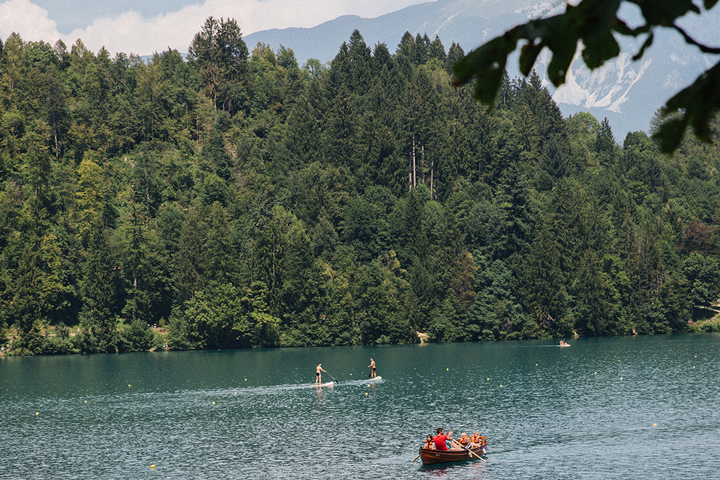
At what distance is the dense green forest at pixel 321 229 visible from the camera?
132750mm

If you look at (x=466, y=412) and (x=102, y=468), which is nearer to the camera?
(x=102, y=468)

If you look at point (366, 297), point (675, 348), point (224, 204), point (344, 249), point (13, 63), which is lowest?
point (675, 348)

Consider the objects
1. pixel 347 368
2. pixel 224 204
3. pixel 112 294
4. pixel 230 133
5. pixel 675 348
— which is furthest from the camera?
pixel 230 133

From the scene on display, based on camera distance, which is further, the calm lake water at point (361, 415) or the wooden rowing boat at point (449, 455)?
the calm lake water at point (361, 415)

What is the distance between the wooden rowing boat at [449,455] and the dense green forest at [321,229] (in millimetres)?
86157

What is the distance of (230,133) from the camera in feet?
617

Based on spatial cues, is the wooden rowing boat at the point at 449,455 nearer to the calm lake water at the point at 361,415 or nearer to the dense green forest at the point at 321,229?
the calm lake water at the point at 361,415

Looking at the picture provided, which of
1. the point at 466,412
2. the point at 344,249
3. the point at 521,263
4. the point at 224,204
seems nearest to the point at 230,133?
the point at 224,204

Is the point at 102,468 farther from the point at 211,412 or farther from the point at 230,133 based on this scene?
the point at 230,133

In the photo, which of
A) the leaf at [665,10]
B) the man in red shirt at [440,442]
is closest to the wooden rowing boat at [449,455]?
the man in red shirt at [440,442]

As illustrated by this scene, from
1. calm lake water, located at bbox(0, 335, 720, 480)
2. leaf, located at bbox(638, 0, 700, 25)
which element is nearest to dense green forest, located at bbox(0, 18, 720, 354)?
calm lake water, located at bbox(0, 335, 720, 480)

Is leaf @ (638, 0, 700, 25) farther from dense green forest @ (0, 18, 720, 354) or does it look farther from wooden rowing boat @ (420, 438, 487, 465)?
dense green forest @ (0, 18, 720, 354)

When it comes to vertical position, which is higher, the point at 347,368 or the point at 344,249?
the point at 344,249

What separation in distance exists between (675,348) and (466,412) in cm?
6310
